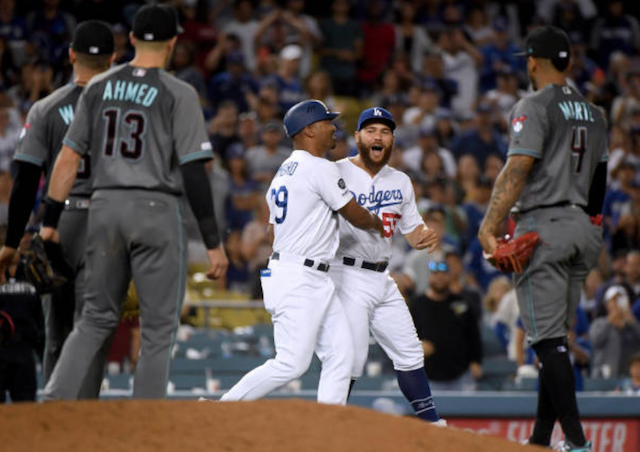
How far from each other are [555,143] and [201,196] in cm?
207

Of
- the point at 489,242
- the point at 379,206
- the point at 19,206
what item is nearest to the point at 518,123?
the point at 489,242

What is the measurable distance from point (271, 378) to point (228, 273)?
5.64m

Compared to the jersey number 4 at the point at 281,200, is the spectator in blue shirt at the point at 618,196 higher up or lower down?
lower down

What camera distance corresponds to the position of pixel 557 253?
19.7ft

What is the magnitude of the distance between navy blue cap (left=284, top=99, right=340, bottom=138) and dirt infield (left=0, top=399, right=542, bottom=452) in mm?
1797

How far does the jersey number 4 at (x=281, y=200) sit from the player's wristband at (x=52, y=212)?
1.18 metres

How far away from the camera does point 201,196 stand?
5250mm

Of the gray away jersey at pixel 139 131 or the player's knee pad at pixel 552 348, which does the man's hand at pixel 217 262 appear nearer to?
the gray away jersey at pixel 139 131

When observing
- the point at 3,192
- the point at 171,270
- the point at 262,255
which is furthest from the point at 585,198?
the point at 3,192

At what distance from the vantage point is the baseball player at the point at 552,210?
5.99 meters

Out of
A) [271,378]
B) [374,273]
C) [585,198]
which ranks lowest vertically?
[271,378]

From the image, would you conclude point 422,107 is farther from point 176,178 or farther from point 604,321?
point 176,178

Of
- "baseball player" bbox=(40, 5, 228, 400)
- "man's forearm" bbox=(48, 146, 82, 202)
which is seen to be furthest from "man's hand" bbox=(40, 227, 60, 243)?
"man's forearm" bbox=(48, 146, 82, 202)

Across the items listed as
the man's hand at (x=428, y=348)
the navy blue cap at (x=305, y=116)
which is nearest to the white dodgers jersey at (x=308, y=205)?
the navy blue cap at (x=305, y=116)
